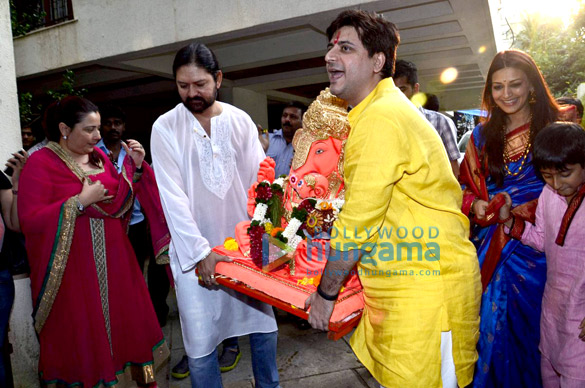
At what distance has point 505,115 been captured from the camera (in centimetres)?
262

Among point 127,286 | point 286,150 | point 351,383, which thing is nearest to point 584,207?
point 351,383

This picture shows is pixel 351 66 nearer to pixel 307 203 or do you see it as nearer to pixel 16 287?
pixel 307 203

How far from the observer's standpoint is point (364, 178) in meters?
1.53

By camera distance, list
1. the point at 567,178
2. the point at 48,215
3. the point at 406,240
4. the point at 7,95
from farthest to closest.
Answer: the point at 7,95, the point at 48,215, the point at 567,178, the point at 406,240

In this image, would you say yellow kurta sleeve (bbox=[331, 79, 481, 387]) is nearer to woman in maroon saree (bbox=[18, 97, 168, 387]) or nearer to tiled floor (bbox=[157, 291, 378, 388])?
tiled floor (bbox=[157, 291, 378, 388])

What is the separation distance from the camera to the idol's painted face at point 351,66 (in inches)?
69.0

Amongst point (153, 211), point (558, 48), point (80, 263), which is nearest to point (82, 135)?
point (153, 211)

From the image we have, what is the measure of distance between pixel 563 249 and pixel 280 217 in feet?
4.81

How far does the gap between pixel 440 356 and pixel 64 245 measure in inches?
98.5

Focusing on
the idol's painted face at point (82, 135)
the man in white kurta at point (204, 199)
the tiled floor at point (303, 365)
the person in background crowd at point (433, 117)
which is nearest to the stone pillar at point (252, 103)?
the tiled floor at point (303, 365)

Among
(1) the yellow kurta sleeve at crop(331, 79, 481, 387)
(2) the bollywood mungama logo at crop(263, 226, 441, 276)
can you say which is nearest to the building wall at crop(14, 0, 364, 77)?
(1) the yellow kurta sleeve at crop(331, 79, 481, 387)

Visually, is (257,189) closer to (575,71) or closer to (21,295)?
(21,295)

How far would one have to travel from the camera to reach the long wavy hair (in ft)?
8.20

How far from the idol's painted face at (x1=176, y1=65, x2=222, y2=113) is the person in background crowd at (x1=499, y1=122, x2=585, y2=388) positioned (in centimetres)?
188
